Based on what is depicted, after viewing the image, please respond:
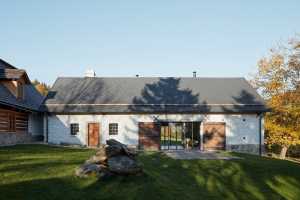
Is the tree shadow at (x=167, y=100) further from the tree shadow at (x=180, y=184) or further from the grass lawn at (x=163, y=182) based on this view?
the grass lawn at (x=163, y=182)

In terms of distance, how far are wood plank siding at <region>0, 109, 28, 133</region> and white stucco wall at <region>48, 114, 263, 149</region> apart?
2008mm

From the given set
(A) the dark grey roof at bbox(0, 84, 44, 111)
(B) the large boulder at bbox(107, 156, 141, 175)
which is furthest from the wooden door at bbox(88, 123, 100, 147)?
(B) the large boulder at bbox(107, 156, 141, 175)

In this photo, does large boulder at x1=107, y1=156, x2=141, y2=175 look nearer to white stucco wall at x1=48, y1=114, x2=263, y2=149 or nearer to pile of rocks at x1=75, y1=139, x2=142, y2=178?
pile of rocks at x1=75, y1=139, x2=142, y2=178

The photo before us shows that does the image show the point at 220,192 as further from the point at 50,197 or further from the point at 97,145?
the point at 97,145

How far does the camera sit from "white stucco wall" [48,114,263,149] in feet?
91.0

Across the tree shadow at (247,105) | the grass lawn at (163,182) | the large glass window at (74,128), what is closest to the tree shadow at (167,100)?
the tree shadow at (247,105)

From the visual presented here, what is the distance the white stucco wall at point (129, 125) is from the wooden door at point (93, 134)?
325 millimetres

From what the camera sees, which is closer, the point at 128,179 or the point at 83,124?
the point at 128,179

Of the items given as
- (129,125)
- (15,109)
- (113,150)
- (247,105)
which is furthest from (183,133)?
(113,150)

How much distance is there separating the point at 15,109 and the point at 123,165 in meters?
15.7

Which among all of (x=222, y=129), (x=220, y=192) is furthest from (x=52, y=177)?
(x=222, y=129)

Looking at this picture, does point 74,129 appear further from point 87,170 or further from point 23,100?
point 87,170

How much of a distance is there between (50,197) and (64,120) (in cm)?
1884

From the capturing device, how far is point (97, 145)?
27.8m
